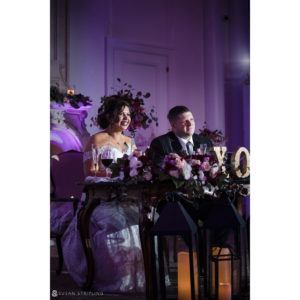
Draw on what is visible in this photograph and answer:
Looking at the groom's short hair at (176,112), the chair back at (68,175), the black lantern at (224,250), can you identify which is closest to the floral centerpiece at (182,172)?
the black lantern at (224,250)

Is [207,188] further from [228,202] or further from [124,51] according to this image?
[124,51]

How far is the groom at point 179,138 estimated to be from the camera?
2.80m

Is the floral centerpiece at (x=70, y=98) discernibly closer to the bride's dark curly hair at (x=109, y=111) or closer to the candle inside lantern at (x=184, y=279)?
the bride's dark curly hair at (x=109, y=111)

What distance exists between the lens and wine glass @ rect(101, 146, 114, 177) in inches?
112

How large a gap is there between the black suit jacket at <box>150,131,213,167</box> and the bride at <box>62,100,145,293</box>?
14cm

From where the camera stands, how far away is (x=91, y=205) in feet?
9.72

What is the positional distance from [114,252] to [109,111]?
0.80m

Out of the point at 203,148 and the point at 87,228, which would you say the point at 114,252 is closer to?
the point at 87,228

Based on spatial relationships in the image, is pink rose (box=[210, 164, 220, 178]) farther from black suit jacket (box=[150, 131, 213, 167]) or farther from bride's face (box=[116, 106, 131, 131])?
bride's face (box=[116, 106, 131, 131])

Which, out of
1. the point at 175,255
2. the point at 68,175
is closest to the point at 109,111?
the point at 68,175

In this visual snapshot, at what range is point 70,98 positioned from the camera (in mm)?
2855

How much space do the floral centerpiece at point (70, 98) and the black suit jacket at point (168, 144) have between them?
432mm
